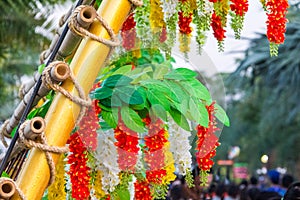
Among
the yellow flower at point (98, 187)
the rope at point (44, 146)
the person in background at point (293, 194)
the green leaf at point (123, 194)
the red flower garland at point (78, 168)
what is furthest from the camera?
the person in background at point (293, 194)

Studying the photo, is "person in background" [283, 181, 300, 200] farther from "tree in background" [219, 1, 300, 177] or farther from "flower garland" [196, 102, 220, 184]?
"flower garland" [196, 102, 220, 184]

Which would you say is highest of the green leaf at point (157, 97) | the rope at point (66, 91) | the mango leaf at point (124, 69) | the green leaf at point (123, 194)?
the mango leaf at point (124, 69)

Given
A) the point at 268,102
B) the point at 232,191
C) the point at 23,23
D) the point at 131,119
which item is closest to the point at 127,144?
the point at 131,119

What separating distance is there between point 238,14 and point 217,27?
0.27 feet

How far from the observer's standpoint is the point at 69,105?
1844 mm

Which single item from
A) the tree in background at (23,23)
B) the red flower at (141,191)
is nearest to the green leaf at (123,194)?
the red flower at (141,191)

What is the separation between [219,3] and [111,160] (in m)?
0.64

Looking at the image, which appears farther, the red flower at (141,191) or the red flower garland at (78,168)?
the red flower at (141,191)

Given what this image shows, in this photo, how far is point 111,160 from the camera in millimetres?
2143

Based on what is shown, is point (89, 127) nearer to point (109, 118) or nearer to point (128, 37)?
point (109, 118)

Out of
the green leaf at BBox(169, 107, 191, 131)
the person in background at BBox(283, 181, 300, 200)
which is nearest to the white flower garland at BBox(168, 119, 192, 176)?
the green leaf at BBox(169, 107, 191, 131)

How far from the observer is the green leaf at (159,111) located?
6.93 ft

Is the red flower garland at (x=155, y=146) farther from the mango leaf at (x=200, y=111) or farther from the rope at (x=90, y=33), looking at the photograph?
the rope at (x=90, y=33)

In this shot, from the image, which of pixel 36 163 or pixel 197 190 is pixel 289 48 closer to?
pixel 197 190
